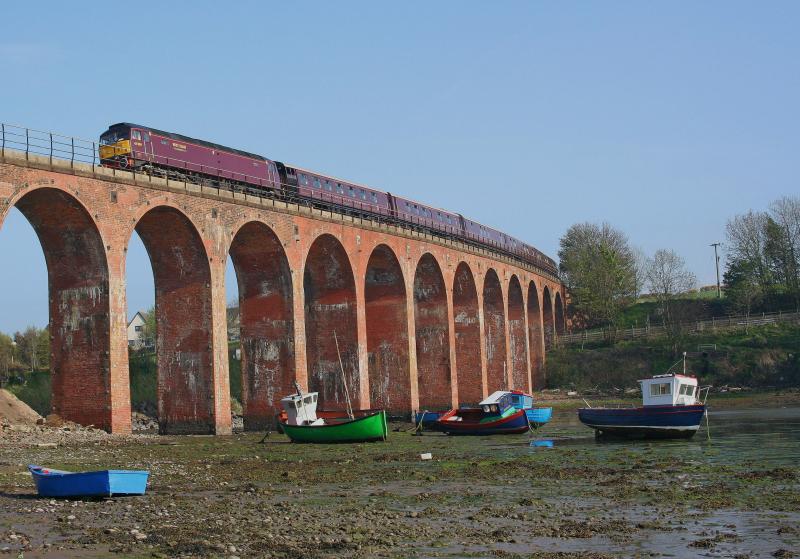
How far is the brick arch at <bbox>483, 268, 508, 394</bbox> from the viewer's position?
62812mm

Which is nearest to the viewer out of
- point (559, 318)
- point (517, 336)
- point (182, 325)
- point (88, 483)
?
point (88, 483)

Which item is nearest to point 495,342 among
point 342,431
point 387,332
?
point 387,332

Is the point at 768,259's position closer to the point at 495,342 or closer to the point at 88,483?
the point at 495,342

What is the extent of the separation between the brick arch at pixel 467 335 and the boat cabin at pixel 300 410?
24037 mm

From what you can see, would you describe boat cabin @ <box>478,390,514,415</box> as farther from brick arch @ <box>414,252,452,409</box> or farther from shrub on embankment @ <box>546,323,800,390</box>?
shrub on embankment @ <box>546,323,800,390</box>

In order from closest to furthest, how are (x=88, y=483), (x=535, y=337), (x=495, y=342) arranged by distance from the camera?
(x=88, y=483)
(x=495, y=342)
(x=535, y=337)

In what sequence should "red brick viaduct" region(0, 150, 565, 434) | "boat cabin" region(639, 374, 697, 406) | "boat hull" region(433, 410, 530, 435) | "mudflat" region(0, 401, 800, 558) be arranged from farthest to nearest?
"boat hull" region(433, 410, 530, 435)
"boat cabin" region(639, 374, 697, 406)
"red brick viaduct" region(0, 150, 565, 434)
"mudflat" region(0, 401, 800, 558)

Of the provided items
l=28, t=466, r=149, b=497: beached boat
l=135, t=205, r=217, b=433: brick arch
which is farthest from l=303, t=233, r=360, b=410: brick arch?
l=28, t=466, r=149, b=497: beached boat

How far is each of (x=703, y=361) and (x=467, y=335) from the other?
64.0ft

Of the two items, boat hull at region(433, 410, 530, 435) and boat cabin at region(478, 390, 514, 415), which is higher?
boat cabin at region(478, 390, 514, 415)

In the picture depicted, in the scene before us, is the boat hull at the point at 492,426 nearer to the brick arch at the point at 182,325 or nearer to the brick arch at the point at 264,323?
the brick arch at the point at 264,323

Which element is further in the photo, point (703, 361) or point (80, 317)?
point (703, 361)

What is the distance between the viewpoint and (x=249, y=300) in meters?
39.1

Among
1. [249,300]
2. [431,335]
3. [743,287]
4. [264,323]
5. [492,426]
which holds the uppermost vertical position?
[743,287]
